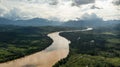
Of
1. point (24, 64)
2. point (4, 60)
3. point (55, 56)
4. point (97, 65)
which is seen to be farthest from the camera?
point (55, 56)

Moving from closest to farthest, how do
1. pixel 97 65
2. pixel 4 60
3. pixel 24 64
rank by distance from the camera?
pixel 97 65 < pixel 24 64 < pixel 4 60

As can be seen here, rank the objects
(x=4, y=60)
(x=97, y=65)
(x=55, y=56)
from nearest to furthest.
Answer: (x=97, y=65), (x=4, y=60), (x=55, y=56)

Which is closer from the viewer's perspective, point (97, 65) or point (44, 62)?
point (97, 65)

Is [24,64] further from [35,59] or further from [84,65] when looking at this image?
[84,65]

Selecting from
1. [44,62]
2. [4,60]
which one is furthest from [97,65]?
[4,60]

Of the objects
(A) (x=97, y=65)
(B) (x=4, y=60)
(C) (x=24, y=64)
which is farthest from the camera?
(B) (x=4, y=60)

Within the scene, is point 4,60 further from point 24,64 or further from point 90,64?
point 90,64

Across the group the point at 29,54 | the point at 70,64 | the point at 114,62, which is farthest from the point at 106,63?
the point at 29,54

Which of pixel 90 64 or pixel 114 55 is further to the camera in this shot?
pixel 114 55
